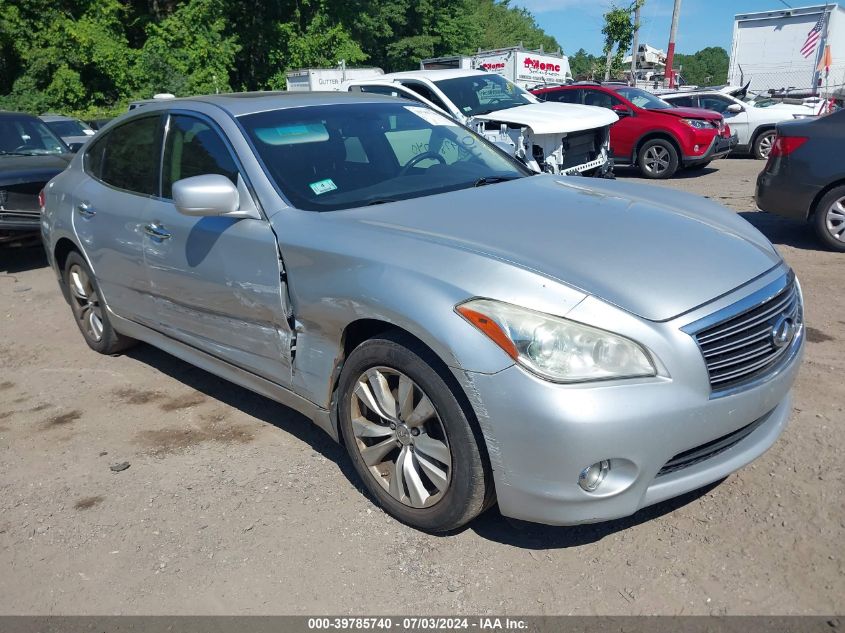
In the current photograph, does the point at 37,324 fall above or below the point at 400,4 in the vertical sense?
below

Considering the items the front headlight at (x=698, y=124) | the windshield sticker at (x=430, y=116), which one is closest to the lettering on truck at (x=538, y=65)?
the front headlight at (x=698, y=124)

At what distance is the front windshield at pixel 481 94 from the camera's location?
35.2 feet

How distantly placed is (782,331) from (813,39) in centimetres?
2787

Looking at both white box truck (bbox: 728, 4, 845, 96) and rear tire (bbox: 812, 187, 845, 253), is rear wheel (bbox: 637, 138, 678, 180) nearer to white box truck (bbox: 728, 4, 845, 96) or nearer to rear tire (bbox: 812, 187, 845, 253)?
rear tire (bbox: 812, 187, 845, 253)

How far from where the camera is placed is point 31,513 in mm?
3438

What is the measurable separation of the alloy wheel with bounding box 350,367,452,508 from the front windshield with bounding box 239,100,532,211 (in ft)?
2.96

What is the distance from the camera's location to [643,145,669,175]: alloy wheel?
1283 cm

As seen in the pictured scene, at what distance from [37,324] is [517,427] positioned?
5167 mm

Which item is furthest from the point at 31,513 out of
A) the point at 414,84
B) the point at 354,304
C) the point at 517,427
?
the point at 414,84

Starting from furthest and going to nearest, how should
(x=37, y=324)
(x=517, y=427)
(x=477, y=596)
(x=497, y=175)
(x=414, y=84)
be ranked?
(x=414, y=84), (x=37, y=324), (x=497, y=175), (x=477, y=596), (x=517, y=427)

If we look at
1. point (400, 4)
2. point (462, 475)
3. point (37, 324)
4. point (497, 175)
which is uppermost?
point (400, 4)

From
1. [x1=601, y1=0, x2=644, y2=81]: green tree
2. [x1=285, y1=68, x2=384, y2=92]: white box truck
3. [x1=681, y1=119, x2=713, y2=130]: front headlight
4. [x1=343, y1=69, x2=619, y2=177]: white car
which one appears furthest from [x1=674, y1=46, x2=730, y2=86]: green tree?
[x1=343, y1=69, x2=619, y2=177]: white car

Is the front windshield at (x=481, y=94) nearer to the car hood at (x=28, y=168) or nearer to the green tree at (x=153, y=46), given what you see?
the car hood at (x=28, y=168)

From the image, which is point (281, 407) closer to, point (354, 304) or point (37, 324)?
point (354, 304)
